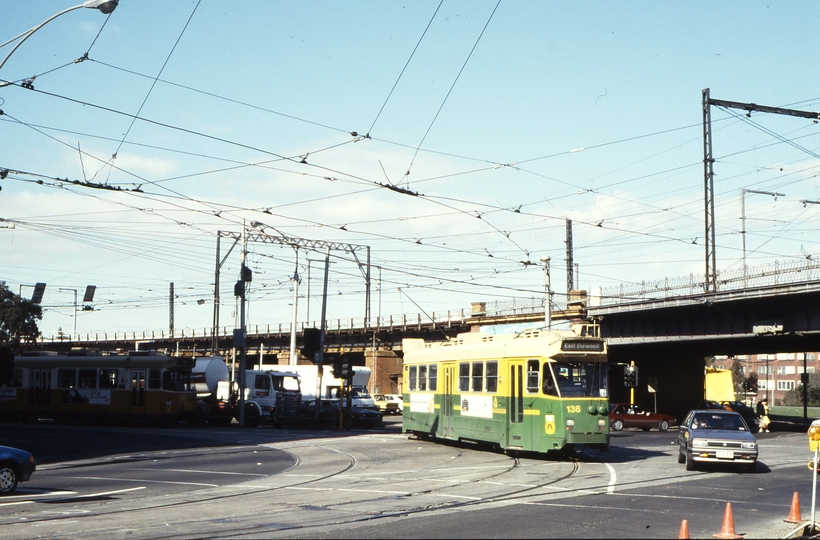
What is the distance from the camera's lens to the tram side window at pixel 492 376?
24.9 metres

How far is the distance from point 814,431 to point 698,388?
51.6 meters

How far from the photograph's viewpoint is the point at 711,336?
4728cm

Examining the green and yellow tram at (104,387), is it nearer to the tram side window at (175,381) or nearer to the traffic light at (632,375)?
the tram side window at (175,381)

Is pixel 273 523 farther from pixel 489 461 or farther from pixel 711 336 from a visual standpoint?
pixel 711 336

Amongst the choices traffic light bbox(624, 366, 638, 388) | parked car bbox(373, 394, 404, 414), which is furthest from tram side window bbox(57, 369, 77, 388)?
traffic light bbox(624, 366, 638, 388)

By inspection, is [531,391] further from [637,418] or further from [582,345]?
[637,418]

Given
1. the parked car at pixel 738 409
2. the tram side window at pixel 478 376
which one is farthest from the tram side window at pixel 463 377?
the parked car at pixel 738 409

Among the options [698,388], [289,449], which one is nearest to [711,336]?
[698,388]

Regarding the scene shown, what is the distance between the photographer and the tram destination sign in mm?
23109

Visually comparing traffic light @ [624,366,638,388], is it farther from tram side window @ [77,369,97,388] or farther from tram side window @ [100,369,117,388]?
tram side window @ [77,369,97,388]

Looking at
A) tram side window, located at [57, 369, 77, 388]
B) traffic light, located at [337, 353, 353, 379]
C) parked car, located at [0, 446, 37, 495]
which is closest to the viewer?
parked car, located at [0, 446, 37, 495]

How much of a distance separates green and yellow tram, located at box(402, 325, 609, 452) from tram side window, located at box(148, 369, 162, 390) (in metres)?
17.4

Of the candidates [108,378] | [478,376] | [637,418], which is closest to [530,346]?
[478,376]

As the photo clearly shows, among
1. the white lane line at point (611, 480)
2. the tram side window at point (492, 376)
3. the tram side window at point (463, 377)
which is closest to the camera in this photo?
the white lane line at point (611, 480)
